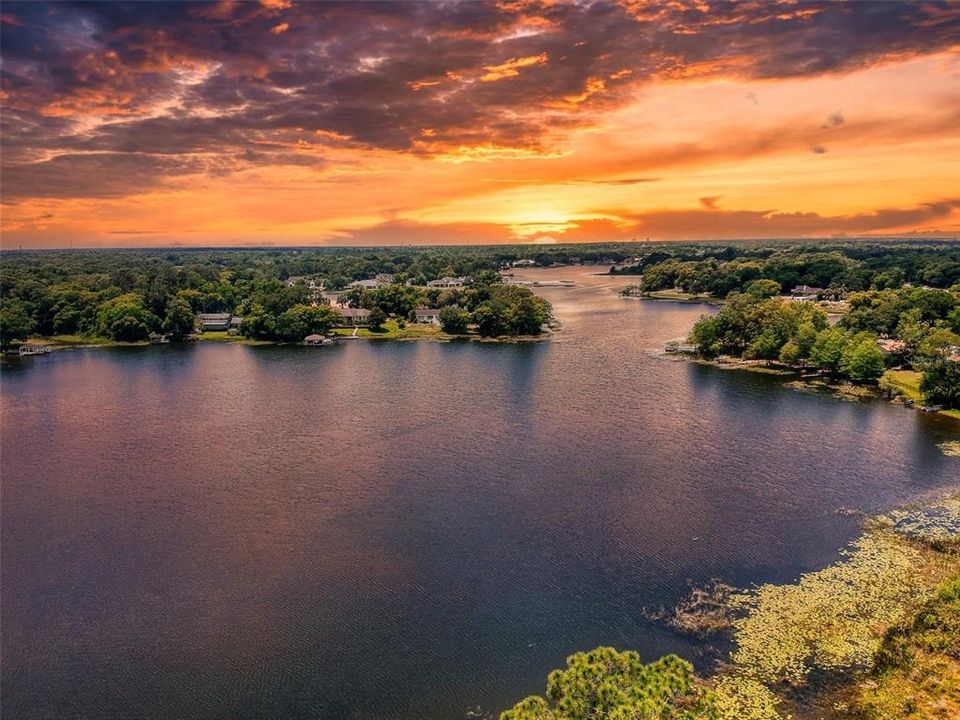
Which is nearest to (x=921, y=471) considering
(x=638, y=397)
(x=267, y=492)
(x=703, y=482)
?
(x=703, y=482)

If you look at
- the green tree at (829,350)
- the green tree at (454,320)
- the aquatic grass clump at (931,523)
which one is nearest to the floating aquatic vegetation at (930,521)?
the aquatic grass clump at (931,523)

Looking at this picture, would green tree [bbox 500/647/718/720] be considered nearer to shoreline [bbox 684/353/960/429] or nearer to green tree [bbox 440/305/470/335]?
shoreline [bbox 684/353/960/429]

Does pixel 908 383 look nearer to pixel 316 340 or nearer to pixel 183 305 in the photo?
pixel 316 340

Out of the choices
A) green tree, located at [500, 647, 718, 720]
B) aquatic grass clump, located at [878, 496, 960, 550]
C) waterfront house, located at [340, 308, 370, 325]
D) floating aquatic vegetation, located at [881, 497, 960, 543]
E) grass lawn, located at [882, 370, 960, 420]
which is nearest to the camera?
green tree, located at [500, 647, 718, 720]

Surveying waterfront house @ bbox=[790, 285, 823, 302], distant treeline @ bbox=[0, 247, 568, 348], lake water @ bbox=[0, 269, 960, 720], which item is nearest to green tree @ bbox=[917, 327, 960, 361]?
lake water @ bbox=[0, 269, 960, 720]

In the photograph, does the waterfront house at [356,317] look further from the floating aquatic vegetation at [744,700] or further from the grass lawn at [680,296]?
A: the floating aquatic vegetation at [744,700]

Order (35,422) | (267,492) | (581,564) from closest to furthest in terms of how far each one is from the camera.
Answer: (581,564), (267,492), (35,422)

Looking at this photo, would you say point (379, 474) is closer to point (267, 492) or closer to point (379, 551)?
point (267, 492)
